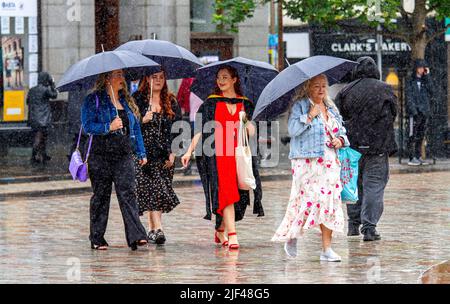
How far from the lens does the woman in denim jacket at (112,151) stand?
1256 centimetres

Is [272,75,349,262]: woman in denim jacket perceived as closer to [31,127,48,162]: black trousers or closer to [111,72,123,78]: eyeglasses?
[111,72,123,78]: eyeglasses

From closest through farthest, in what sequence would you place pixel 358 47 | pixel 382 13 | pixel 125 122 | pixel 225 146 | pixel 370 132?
pixel 125 122 < pixel 225 146 < pixel 370 132 < pixel 382 13 < pixel 358 47

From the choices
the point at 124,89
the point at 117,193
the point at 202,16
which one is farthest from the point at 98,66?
the point at 202,16

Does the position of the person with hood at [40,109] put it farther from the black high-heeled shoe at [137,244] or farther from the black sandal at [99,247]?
the black sandal at [99,247]

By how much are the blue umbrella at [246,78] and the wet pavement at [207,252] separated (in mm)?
1524

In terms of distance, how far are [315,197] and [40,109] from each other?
13.3m

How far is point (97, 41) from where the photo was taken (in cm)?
2727

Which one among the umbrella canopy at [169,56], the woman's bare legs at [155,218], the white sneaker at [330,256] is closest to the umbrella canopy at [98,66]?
the umbrella canopy at [169,56]

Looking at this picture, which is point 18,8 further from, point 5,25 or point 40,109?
point 40,109

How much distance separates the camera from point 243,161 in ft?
41.7

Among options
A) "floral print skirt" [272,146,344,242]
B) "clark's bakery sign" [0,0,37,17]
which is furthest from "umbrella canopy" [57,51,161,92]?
"clark's bakery sign" [0,0,37,17]

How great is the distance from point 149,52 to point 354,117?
7.29ft

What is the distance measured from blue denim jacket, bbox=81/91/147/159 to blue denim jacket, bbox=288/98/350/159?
5.61 ft
